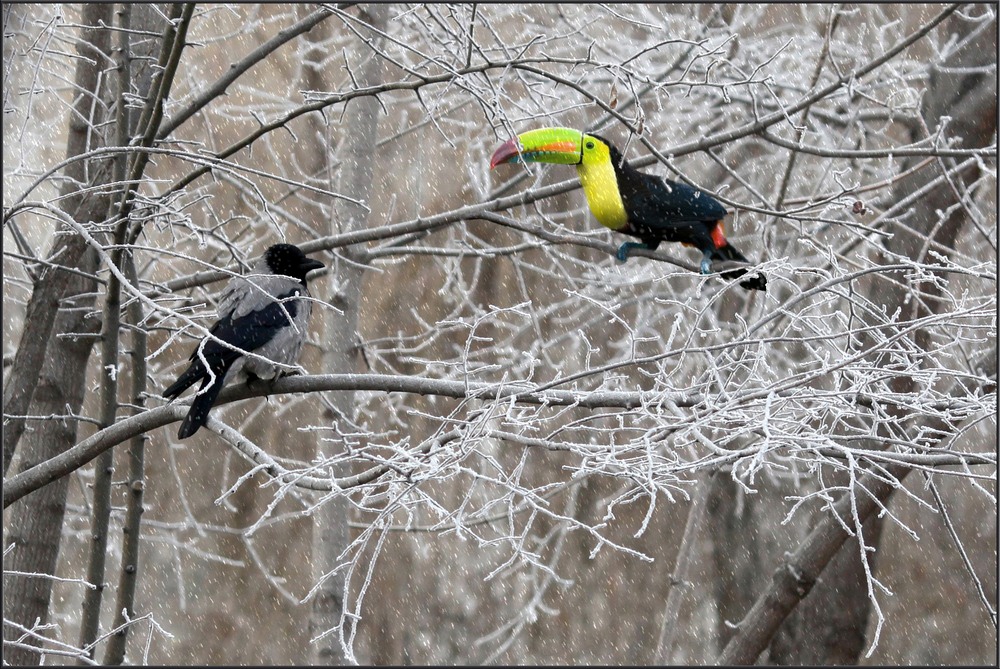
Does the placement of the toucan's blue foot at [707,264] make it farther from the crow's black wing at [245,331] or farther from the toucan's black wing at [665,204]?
the crow's black wing at [245,331]

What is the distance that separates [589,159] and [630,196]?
0.22 meters

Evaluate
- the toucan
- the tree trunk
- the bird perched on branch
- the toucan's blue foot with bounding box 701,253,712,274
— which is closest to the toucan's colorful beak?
the toucan

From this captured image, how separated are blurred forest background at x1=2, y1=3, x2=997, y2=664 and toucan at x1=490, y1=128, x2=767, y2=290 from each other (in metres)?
0.21

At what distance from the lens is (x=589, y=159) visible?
13.5 ft

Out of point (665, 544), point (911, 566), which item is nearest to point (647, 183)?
point (665, 544)

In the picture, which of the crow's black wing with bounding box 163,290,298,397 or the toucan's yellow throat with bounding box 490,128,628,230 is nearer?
the crow's black wing with bounding box 163,290,298,397

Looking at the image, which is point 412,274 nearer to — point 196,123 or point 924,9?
point 196,123

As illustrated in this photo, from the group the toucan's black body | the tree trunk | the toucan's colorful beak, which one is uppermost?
the toucan's colorful beak

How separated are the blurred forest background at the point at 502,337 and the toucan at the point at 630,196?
8.1 inches

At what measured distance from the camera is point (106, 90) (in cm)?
405

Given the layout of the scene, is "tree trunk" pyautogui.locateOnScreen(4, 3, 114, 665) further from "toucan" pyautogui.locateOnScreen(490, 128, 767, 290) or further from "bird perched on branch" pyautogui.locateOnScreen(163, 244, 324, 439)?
"toucan" pyautogui.locateOnScreen(490, 128, 767, 290)

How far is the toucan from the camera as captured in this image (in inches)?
159

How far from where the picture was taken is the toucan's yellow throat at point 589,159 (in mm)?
4062

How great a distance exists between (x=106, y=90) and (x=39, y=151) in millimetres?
3322
